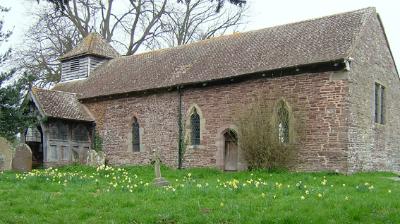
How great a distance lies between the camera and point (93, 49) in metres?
30.1

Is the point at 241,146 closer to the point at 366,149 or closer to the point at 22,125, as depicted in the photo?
the point at 366,149

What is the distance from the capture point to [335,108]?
17.6 m

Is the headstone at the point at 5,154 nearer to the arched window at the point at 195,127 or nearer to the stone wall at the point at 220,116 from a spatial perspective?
the stone wall at the point at 220,116

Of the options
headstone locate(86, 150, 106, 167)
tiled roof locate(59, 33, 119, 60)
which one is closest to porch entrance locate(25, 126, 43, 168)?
headstone locate(86, 150, 106, 167)

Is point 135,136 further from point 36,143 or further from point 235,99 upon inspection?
point 235,99

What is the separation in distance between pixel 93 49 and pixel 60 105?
6.41 meters

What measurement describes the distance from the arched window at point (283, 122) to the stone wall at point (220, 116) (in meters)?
0.31

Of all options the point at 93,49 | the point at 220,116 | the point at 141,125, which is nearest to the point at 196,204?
the point at 220,116

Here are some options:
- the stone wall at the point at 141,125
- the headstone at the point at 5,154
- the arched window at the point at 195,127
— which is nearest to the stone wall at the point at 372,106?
the arched window at the point at 195,127

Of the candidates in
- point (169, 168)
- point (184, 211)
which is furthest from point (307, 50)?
point (184, 211)

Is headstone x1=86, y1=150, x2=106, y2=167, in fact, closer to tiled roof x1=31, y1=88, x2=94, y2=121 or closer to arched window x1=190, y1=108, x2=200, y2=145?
tiled roof x1=31, y1=88, x2=94, y2=121

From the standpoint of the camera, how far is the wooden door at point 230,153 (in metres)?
20.4

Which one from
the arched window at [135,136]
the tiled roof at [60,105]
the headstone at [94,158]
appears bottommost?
the headstone at [94,158]

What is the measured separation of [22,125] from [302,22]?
1475cm
